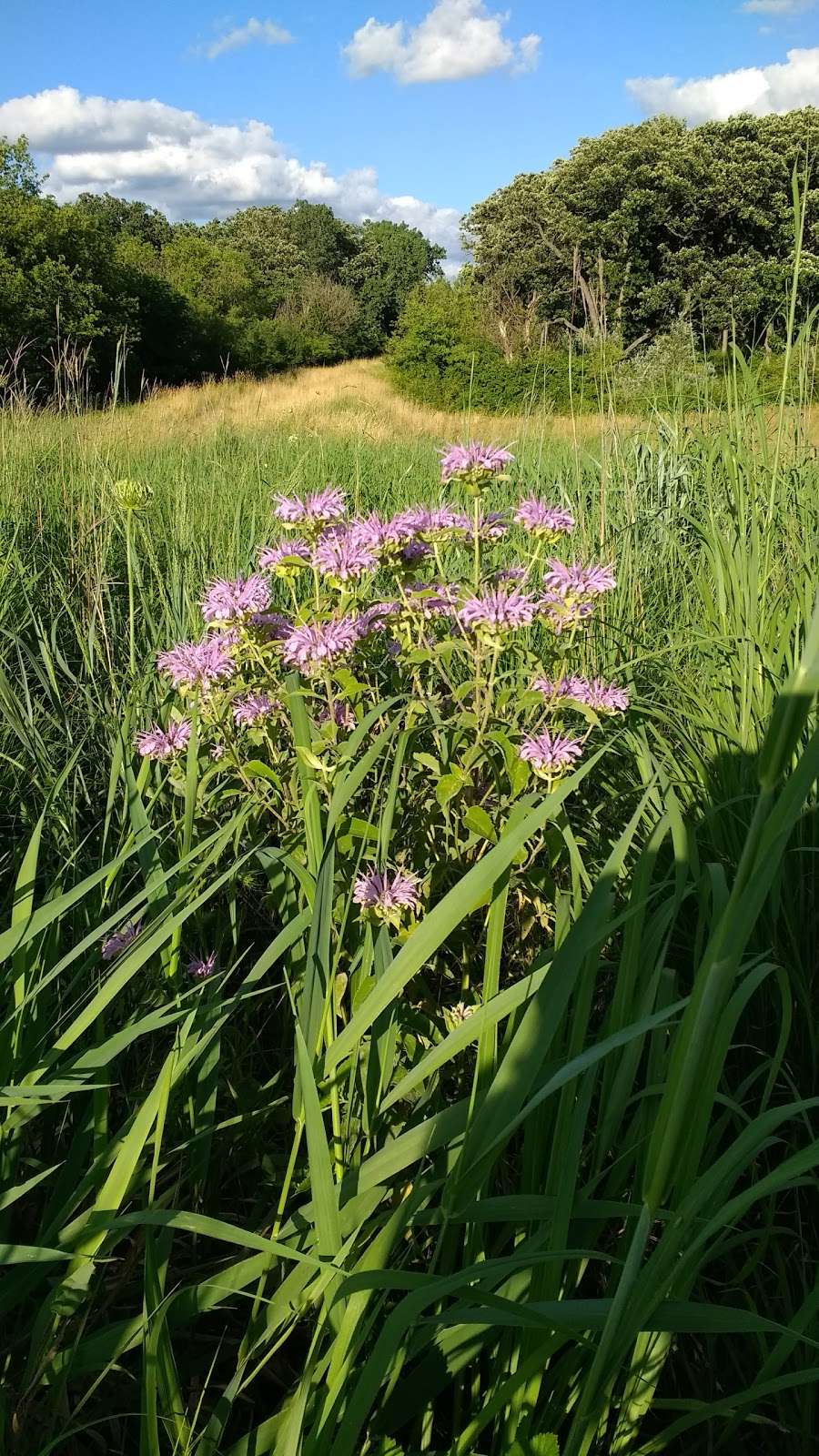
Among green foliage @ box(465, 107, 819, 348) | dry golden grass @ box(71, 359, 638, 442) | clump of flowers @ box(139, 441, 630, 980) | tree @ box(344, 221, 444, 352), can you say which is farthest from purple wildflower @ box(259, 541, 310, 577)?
tree @ box(344, 221, 444, 352)

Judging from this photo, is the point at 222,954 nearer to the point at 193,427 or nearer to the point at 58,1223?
the point at 58,1223

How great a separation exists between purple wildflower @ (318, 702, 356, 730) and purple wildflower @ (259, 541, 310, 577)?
21cm

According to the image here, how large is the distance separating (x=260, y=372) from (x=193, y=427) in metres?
15.7

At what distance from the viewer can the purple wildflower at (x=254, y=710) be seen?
125cm

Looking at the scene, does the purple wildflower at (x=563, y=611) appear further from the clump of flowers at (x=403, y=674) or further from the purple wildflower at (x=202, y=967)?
the purple wildflower at (x=202, y=967)

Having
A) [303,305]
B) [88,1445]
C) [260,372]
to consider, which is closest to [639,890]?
[88,1445]

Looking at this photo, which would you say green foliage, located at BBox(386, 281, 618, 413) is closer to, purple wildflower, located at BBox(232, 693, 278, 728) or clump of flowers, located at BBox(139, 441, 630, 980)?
clump of flowers, located at BBox(139, 441, 630, 980)

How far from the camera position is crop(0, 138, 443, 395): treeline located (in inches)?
622

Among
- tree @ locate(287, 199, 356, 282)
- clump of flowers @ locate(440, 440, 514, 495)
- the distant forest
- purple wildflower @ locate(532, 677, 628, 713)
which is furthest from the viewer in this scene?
tree @ locate(287, 199, 356, 282)

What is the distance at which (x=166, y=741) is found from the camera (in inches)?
51.7

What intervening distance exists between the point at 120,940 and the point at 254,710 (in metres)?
0.36

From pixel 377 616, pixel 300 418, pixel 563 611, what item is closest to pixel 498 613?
pixel 563 611

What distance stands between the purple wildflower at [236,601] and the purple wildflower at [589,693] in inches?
17.0

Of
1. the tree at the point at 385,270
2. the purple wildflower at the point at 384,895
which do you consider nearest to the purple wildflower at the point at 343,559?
the purple wildflower at the point at 384,895
